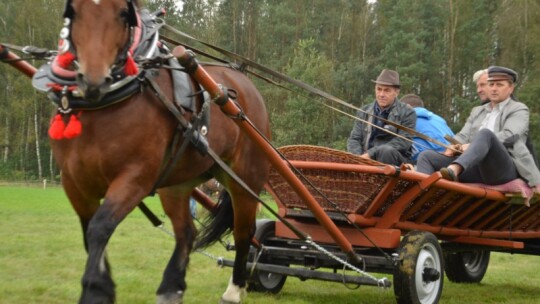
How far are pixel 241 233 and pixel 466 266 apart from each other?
293cm

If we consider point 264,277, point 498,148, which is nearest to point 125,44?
point 264,277

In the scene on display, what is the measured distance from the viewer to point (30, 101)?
36875mm

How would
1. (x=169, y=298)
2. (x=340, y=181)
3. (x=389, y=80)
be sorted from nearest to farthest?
(x=169, y=298) → (x=340, y=181) → (x=389, y=80)

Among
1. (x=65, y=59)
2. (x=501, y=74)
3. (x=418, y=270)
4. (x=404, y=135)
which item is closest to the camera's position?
(x=65, y=59)

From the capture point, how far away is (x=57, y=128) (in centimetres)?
349

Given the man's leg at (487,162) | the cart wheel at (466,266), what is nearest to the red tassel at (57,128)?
the man's leg at (487,162)

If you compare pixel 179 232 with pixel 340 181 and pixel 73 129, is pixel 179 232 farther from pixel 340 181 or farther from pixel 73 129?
pixel 73 129

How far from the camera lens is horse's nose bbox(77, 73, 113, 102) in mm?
3271

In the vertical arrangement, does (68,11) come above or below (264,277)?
above

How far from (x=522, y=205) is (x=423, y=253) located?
128cm

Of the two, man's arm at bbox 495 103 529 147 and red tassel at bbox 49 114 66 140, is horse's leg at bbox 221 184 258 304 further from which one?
man's arm at bbox 495 103 529 147

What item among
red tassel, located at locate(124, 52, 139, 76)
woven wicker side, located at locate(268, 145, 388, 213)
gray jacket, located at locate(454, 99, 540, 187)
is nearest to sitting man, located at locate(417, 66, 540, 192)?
gray jacket, located at locate(454, 99, 540, 187)

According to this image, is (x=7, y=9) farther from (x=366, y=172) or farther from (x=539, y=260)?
(x=366, y=172)

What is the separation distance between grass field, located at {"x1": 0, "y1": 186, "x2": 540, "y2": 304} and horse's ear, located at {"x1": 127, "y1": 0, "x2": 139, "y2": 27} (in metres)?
2.37
